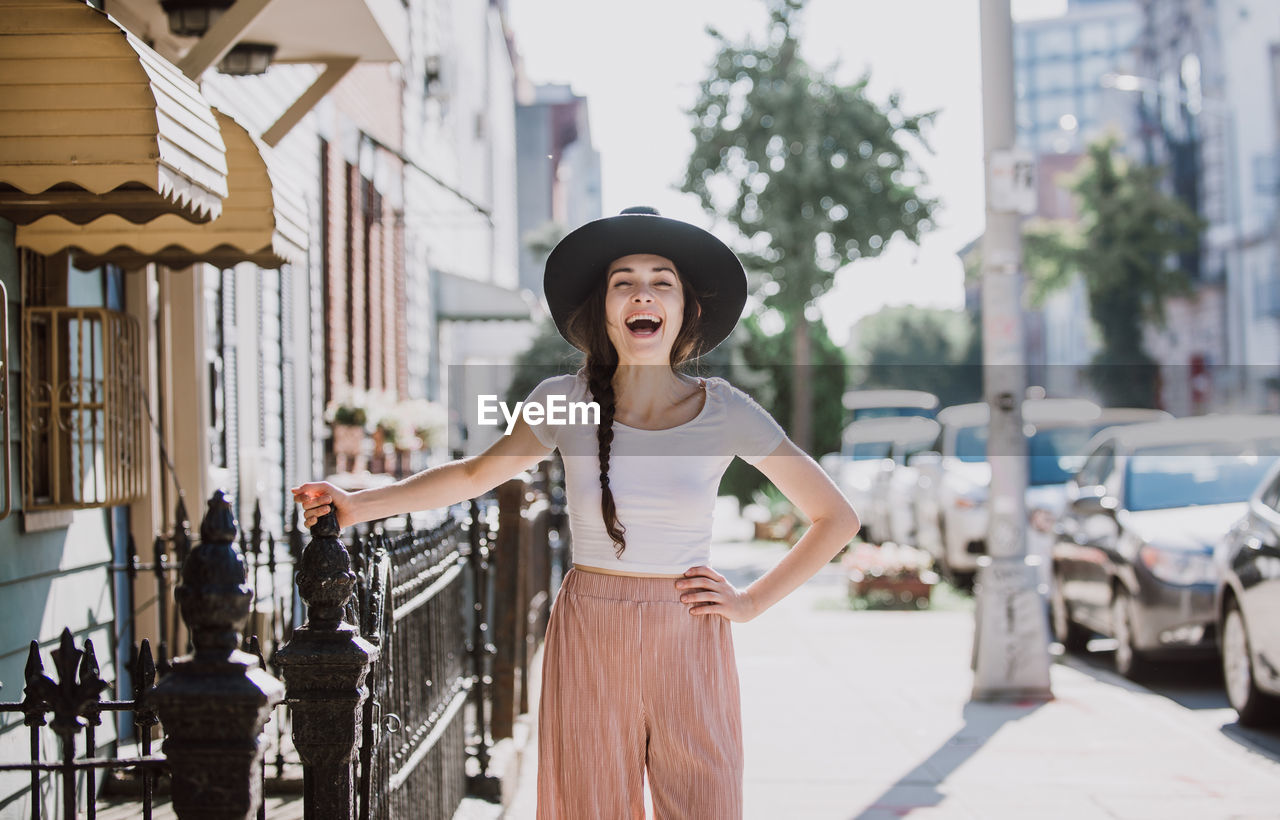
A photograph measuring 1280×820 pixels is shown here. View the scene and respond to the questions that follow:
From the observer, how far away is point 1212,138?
47.5 m

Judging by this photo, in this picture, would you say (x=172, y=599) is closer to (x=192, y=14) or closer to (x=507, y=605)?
(x=507, y=605)

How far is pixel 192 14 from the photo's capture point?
23.3ft

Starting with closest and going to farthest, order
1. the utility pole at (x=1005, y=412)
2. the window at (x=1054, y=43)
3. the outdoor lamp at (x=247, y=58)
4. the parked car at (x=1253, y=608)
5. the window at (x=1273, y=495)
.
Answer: the parked car at (x=1253, y=608) < the window at (x=1273, y=495) < the outdoor lamp at (x=247, y=58) < the utility pole at (x=1005, y=412) < the window at (x=1054, y=43)

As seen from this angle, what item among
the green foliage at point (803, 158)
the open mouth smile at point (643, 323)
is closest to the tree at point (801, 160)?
the green foliage at point (803, 158)

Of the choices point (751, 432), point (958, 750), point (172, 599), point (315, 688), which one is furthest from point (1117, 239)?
point (315, 688)

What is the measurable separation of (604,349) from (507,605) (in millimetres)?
3582

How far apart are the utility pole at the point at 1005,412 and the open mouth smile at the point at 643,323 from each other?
216 inches

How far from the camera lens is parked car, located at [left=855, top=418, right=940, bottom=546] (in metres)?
18.1

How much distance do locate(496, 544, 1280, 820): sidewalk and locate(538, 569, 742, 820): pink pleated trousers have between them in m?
2.82

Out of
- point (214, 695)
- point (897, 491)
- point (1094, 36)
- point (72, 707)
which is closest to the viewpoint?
point (214, 695)

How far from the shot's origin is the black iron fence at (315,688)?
7.92ft

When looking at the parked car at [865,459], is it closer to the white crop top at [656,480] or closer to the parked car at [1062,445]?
the parked car at [1062,445]

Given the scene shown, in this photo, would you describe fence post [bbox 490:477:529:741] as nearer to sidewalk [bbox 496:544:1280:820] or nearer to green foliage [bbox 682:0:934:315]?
sidewalk [bbox 496:544:1280:820]

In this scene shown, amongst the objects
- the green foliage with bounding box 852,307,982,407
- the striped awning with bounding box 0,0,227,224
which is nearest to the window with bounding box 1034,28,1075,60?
the green foliage with bounding box 852,307,982,407
